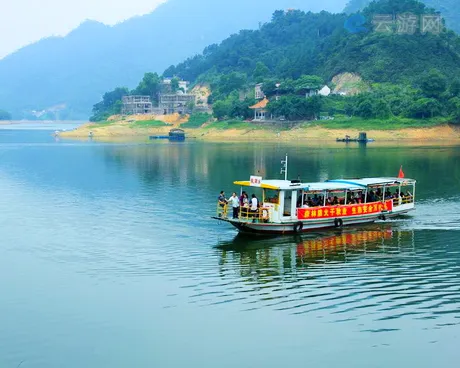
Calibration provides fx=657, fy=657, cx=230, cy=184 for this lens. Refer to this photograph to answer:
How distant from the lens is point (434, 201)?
44.2 metres

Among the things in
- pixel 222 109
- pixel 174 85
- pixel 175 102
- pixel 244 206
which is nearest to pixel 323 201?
pixel 244 206

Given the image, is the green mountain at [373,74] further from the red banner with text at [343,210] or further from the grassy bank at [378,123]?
the red banner with text at [343,210]

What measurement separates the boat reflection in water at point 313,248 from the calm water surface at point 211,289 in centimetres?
10

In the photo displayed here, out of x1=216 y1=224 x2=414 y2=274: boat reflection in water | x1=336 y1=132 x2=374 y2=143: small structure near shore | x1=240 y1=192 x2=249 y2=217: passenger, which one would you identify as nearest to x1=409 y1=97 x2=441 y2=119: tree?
x1=336 y1=132 x2=374 y2=143: small structure near shore

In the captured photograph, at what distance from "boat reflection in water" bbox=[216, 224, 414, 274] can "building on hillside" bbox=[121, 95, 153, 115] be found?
159 m

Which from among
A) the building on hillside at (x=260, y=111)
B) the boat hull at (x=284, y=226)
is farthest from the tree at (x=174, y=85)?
the boat hull at (x=284, y=226)

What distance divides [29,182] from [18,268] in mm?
34488

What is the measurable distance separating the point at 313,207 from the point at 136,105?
161m

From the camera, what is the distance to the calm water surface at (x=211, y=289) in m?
18.8

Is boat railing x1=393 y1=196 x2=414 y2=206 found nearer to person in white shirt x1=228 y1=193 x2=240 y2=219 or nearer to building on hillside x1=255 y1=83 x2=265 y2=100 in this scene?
person in white shirt x1=228 y1=193 x2=240 y2=219

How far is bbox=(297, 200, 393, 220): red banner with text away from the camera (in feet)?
110

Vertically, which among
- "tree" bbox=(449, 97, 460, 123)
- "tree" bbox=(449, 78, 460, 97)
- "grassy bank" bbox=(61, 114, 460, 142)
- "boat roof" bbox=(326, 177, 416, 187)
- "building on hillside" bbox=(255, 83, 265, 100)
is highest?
"building on hillside" bbox=(255, 83, 265, 100)

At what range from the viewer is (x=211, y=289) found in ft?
79.5

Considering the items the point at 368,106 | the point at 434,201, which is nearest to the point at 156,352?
the point at 434,201
